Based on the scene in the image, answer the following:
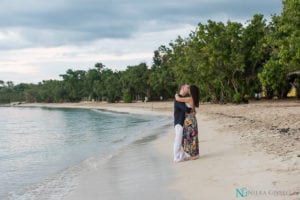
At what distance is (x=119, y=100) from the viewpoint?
116062mm

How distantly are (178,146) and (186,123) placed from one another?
0.66 m

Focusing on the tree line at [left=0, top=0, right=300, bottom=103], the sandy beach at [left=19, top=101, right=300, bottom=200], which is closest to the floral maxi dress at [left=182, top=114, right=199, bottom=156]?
the sandy beach at [left=19, top=101, right=300, bottom=200]

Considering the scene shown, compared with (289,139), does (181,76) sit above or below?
above

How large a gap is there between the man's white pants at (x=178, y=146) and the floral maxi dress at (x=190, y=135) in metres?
0.10

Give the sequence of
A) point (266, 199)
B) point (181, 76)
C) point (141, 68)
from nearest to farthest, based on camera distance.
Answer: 1. point (266, 199)
2. point (181, 76)
3. point (141, 68)

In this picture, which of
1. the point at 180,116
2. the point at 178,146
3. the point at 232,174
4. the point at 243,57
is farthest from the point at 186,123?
the point at 243,57

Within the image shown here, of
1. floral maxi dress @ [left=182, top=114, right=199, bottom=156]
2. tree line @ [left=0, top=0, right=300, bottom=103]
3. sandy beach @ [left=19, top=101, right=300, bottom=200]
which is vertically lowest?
sandy beach @ [left=19, top=101, right=300, bottom=200]

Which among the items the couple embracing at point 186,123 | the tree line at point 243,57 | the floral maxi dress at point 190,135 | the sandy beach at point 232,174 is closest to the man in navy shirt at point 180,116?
the couple embracing at point 186,123

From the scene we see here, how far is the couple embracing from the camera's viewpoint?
1138cm

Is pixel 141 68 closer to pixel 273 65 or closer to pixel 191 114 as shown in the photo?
pixel 273 65

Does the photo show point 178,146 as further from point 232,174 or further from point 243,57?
point 243,57

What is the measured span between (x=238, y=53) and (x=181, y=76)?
500 inches

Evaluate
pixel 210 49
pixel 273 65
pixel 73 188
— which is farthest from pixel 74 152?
pixel 210 49

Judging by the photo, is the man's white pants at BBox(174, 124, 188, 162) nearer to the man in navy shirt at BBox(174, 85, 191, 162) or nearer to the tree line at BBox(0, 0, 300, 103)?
the man in navy shirt at BBox(174, 85, 191, 162)
